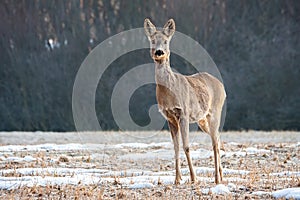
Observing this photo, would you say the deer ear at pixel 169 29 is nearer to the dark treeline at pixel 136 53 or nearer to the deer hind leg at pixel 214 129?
the deer hind leg at pixel 214 129

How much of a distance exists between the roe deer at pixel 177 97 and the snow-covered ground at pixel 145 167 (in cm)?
66

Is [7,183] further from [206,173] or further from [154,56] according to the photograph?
[206,173]

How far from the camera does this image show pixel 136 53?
34.6 m

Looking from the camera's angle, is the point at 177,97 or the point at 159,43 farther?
the point at 177,97

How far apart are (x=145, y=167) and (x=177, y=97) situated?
3.34 metres

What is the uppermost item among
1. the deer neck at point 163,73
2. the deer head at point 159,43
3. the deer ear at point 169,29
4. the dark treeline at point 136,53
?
the dark treeline at point 136,53

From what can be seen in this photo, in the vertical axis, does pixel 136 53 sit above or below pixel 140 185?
A: above

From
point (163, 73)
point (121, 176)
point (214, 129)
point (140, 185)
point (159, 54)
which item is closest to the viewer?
point (140, 185)

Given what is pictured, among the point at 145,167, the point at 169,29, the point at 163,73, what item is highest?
the point at 169,29

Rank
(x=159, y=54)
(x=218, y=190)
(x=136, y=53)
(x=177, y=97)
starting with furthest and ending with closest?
(x=136, y=53) < (x=177, y=97) < (x=159, y=54) < (x=218, y=190)

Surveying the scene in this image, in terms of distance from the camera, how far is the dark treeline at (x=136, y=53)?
32844 millimetres

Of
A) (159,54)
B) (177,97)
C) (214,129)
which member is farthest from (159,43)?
(214,129)

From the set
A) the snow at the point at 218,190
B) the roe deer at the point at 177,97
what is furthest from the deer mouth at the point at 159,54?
the snow at the point at 218,190

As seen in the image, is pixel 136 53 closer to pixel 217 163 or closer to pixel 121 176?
pixel 121 176
